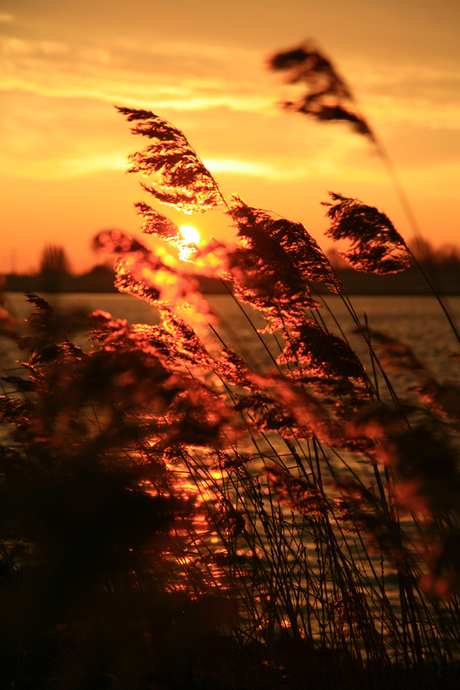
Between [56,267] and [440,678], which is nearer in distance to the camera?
[56,267]

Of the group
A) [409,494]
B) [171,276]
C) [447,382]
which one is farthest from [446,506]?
[171,276]

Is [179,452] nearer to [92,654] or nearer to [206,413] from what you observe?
[206,413]

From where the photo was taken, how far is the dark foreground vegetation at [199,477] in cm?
199

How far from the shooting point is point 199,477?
3.74m

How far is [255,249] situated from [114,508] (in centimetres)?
173

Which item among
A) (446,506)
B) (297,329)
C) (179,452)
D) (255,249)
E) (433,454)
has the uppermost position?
(255,249)

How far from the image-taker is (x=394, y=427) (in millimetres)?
1781

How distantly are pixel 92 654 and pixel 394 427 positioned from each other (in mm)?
1757

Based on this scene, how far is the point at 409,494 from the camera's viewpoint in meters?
1.61

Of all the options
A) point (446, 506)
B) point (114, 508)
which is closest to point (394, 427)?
point (446, 506)

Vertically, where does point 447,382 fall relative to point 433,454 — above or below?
above

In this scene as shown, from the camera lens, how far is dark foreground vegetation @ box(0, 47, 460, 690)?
6.54 feet

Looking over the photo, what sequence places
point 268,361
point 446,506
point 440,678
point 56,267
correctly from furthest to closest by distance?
1. point 268,361
2. point 440,678
3. point 56,267
4. point 446,506

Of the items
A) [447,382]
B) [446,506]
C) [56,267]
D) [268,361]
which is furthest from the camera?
[268,361]
